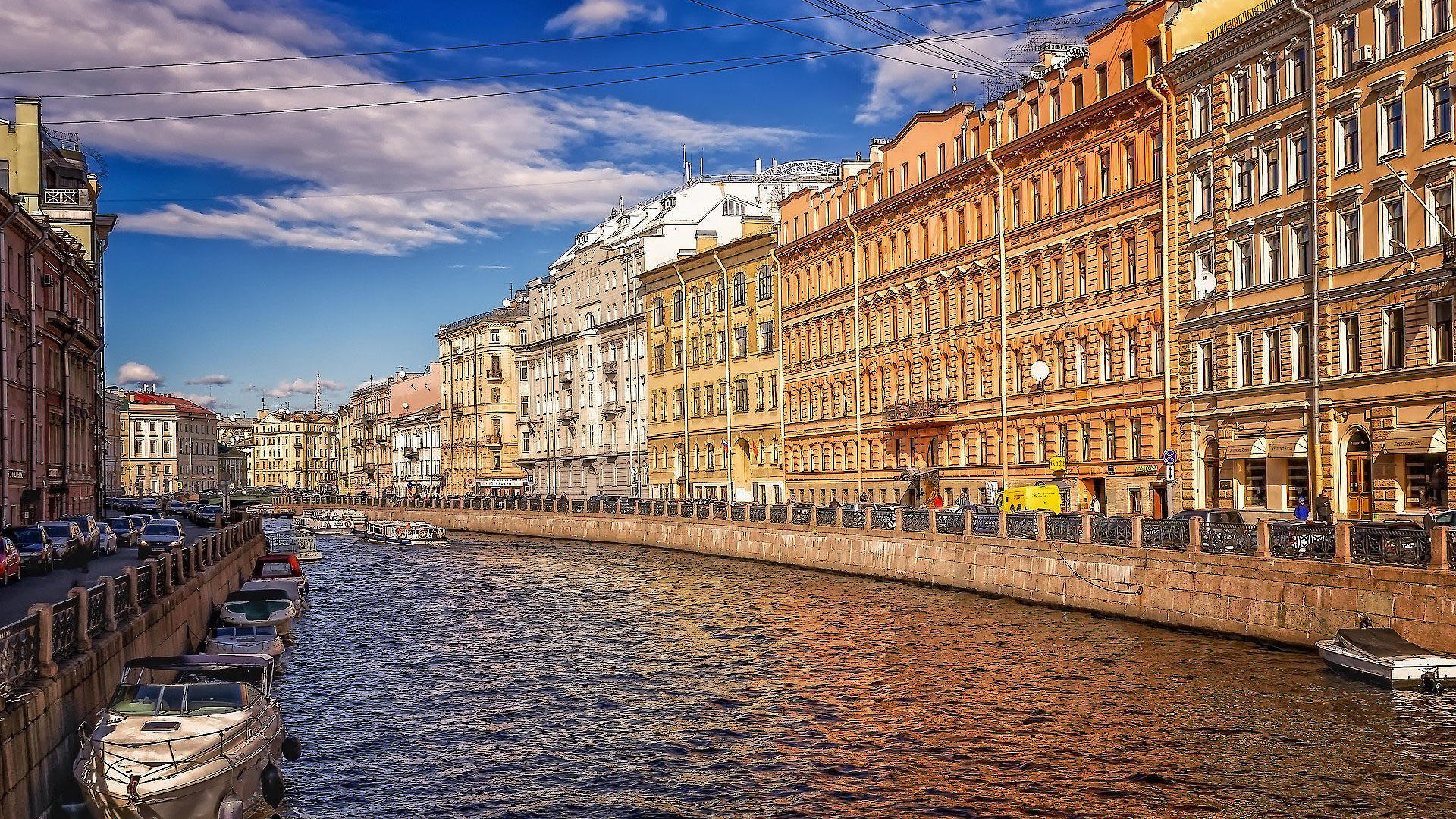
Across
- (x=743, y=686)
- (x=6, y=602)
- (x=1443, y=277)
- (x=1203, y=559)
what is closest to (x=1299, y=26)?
(x=1443, y=277)

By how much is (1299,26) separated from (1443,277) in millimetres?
9685

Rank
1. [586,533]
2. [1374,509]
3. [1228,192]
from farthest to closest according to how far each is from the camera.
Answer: [586,533], [1228,192], [1374,509]

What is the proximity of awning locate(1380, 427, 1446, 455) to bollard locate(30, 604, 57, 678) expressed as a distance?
32.6 metres

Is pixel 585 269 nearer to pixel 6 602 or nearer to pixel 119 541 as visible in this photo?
pixel 119 541

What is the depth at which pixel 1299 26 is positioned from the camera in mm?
41562

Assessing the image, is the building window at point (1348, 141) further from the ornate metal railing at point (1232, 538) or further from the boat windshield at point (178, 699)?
the boat windshield at point (178, 699)

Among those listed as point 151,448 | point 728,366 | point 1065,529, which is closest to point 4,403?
point 1065,529

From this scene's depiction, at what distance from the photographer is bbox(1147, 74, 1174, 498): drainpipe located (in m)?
47.5

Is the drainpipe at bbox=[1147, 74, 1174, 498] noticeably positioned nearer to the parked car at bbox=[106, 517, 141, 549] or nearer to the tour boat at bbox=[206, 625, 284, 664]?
the tour boat at bbox=[206, 625, 284, 664]

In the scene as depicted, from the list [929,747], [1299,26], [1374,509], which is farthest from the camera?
[1299,26]

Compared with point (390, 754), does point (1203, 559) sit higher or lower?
higher

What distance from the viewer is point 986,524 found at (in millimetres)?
43250

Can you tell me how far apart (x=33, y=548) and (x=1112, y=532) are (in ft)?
93.5

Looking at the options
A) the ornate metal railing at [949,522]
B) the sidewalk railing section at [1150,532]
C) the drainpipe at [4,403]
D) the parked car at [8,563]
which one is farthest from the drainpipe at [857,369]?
the parked car at [8,563]
